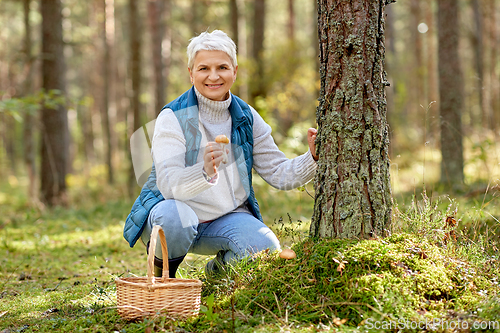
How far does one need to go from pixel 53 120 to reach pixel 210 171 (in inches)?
263

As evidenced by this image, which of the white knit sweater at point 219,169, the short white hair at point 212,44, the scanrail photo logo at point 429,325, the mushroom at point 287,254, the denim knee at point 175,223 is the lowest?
the scanrail photo logo at point 429,325

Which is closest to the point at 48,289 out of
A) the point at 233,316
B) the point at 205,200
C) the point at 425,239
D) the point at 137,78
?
the point at 205,200

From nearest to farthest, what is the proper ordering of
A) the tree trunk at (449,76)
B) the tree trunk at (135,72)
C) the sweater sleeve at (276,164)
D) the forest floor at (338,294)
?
the forest floor at (338,294)
the sweater sleeve at (276,164)
the tree trunk at (449,76)
the tree trunk at (135,72)

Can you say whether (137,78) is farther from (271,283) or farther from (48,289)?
(271,283)

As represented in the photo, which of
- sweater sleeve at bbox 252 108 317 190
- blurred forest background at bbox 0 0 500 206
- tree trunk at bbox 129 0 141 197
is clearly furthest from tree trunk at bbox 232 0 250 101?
sweater sleeve at bbox 252 108 317 190

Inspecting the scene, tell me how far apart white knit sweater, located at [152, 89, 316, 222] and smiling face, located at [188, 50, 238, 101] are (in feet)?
0.26

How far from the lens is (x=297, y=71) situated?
1027 centimetres

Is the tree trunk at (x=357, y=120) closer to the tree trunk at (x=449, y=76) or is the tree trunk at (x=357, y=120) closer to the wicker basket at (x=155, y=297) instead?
the wicker basket at (x=155, y=297)

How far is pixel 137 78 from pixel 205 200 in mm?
7463

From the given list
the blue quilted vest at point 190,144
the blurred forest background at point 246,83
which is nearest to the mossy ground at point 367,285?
the blue quilted vest at point 190,144

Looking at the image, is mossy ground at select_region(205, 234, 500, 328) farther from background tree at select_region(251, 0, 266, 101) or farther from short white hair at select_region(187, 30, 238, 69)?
background tree at select_region(251, 0, 266, 101)

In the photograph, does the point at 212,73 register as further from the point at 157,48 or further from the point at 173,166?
the point at 157,48

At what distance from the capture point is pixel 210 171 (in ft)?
8.07

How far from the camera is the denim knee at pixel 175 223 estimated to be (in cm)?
247
